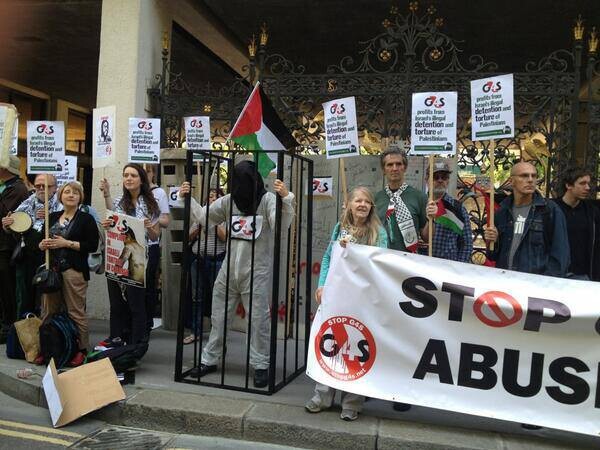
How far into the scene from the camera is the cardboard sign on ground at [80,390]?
425cm

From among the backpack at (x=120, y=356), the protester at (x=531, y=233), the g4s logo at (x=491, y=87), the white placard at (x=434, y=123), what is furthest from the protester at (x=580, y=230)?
the backpack at (x=120, y=356)

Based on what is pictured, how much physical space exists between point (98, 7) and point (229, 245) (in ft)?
25.3

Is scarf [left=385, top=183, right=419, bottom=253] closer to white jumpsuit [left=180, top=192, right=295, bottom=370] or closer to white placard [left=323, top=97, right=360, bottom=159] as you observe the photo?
white placard [left=323, top=97, right=360, bottom=159]

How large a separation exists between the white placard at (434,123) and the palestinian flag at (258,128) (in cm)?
120

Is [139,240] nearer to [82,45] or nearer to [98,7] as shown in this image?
[98,7]

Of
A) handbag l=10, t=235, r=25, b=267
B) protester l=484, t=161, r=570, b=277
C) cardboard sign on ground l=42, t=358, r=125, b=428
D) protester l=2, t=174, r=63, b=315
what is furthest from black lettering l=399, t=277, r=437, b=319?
handbag l=10, t=235, r=25, b=267

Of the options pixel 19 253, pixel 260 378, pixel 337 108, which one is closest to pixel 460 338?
pixel 260 378

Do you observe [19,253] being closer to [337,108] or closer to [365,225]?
[337,108]

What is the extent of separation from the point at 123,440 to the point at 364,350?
186 cm

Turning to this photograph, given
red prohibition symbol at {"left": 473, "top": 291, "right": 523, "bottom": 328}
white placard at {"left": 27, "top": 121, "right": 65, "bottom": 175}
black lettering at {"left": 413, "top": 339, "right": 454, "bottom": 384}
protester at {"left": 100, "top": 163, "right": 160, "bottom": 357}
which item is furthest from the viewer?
white placard at {"left": 27, "top": 121, "right": 65, "bottom": 175}

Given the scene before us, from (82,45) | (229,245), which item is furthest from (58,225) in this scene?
(82,45)

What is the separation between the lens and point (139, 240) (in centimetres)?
520

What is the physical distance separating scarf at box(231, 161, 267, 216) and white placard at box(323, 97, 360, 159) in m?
0.80

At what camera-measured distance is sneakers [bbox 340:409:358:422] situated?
13.5 feet
